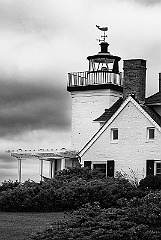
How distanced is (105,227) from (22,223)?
211 inches

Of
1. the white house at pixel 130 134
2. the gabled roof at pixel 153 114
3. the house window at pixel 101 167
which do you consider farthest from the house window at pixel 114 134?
the gabled roof at pixel 153 114

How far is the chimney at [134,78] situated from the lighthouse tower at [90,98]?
5254 millimetres

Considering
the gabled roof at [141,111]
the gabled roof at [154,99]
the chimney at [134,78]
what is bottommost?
the gabled roof at [141,111]

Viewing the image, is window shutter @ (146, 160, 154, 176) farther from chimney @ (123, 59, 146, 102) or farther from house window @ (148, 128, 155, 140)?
chimney @ (123, 59, 146, 102)

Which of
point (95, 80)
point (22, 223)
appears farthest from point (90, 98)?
point (22, 223)

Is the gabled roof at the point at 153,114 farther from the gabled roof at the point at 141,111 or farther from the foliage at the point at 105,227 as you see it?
the foliage at the point at 105,227

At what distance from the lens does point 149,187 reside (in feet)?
107

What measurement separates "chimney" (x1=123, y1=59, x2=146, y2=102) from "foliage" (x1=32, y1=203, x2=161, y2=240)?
69.7ft

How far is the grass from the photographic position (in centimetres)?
1900

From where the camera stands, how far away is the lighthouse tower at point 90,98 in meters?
45.3

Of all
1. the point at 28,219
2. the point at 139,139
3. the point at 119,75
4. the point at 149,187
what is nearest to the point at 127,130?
the point at 139,139

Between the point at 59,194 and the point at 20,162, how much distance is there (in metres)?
18.1

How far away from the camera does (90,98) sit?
150 feet

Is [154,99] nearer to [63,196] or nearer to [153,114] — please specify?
[153,114]
